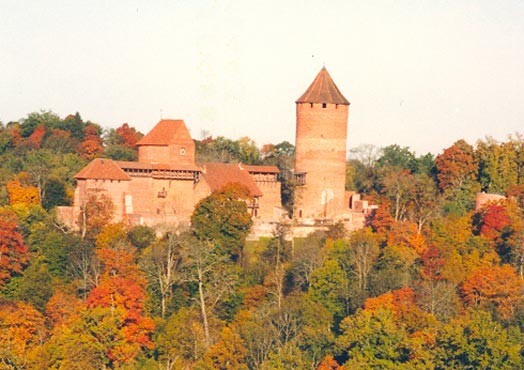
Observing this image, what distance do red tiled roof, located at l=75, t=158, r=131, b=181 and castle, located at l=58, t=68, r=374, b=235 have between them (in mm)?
293

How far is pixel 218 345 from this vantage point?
1415 inches

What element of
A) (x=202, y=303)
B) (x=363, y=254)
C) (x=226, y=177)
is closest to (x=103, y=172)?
(x=226, y=177)

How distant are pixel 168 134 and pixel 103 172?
380 cm

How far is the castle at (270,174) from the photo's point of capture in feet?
151

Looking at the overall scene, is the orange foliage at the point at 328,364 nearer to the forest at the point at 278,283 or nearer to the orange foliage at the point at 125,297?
the forest at the point at 278,283

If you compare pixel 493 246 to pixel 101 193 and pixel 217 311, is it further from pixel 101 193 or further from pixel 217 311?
pixel 101 193

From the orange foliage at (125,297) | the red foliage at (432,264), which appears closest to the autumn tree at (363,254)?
the red foliage at (432,264)

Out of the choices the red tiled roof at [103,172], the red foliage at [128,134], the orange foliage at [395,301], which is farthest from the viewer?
the red foliage at [128,134]

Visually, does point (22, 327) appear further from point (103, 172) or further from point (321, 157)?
point (321, 157)

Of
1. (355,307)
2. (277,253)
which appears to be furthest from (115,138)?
(355,307)

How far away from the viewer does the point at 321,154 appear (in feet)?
158

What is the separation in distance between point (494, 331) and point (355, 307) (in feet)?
18.8

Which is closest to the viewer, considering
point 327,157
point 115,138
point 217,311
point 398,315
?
point 398,315

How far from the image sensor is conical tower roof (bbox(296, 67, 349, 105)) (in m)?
48.4
